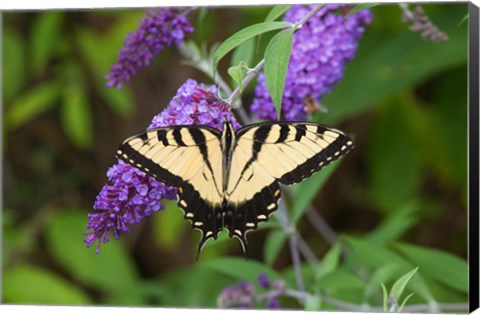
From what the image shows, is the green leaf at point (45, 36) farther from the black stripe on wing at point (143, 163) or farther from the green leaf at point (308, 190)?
the black stripe on wing at point (143, 163)

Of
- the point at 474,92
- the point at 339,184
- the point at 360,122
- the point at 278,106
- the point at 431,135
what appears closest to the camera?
the point at 278,106

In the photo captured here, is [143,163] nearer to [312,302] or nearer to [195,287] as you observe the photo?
[312,302]

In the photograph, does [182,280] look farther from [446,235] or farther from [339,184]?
[446,235]

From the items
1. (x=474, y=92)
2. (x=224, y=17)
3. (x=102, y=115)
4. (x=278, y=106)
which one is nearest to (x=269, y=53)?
(x=278, y=106)

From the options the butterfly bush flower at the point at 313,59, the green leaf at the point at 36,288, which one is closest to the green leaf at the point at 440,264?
the butterfly bush flower at the point at 313,59

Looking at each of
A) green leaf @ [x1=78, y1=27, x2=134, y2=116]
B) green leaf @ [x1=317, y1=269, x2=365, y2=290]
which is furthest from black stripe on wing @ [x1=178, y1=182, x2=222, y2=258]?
green leaf @ [x1=78, y1=27, x2=134, y2=116]

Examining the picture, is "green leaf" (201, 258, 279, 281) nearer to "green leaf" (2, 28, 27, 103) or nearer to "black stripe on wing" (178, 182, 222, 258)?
"black stripe on wing" (178, 182, 222, 258)
